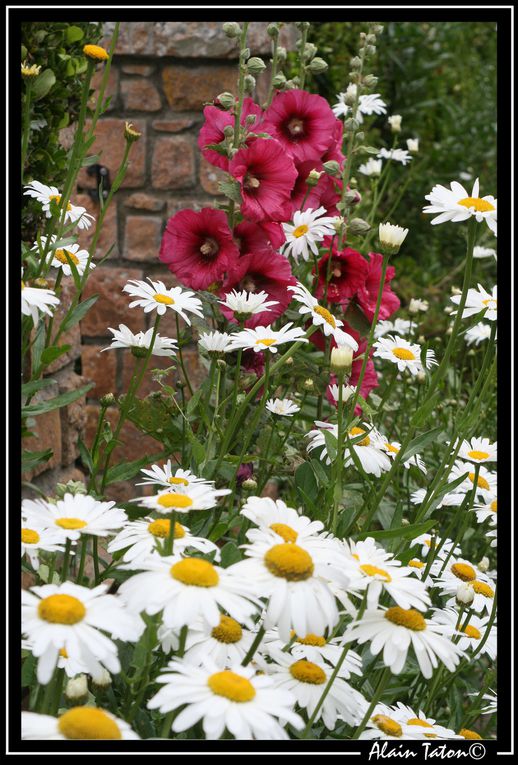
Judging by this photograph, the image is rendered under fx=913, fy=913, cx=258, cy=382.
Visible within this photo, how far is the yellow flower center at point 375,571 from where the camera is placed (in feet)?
2.74

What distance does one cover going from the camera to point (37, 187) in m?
1.27

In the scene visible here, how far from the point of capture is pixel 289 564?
2.47ft

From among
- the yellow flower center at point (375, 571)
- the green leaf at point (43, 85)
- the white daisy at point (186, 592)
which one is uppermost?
the green leaf at point (43, 85)

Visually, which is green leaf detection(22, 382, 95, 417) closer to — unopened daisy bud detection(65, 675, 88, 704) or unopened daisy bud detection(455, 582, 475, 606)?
unopened daisy bud detection(65, 675, 88, 704)

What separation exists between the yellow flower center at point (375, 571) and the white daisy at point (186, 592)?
0.14 meters

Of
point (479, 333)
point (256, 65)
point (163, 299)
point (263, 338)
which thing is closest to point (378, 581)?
point (263, 338)

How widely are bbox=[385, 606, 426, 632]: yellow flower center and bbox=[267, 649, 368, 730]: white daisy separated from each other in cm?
8

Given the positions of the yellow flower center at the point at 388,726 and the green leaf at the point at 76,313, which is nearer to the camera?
the yellow flower center at the point at 388,726

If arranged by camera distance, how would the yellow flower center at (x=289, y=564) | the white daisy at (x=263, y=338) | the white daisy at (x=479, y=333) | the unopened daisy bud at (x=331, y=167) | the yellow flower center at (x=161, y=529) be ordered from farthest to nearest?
the white daisy at (x=479, y=333) < the unopened daisy bud at (x=331, y=167) < the white daisy at (x=263, y=338) < the yellow flower center at (x=161, y=529) < the yellow flower center at (x=289, y=564)

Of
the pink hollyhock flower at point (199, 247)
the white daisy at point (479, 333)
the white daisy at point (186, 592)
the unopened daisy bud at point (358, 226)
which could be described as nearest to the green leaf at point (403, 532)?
the white daisy at point (186, 592)

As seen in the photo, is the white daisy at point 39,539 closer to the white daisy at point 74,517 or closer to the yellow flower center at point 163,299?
the white daisy at point 74,517
